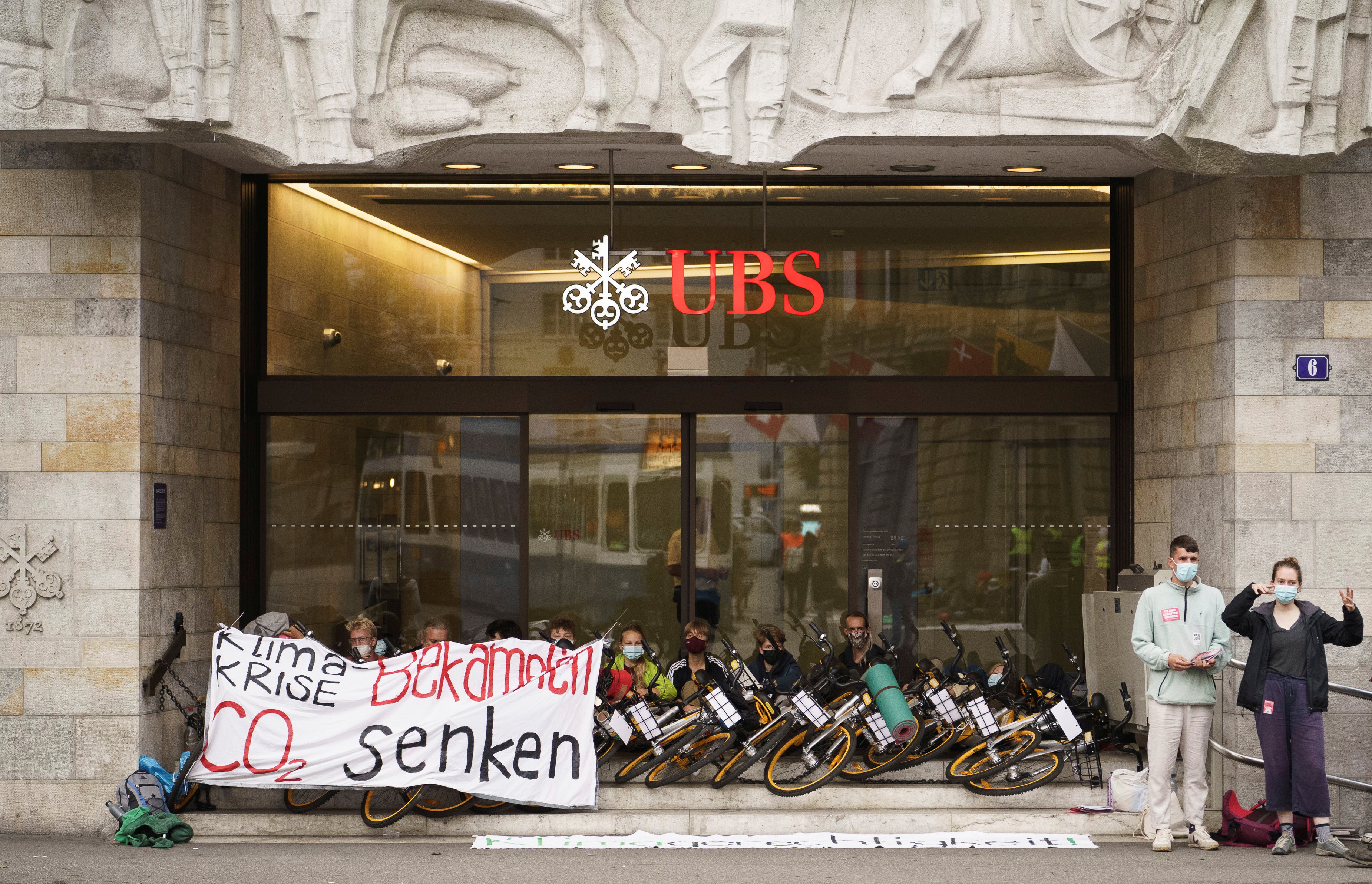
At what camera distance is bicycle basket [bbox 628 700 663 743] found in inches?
423

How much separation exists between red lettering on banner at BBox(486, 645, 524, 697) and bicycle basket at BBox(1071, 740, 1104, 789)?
4.32 metres

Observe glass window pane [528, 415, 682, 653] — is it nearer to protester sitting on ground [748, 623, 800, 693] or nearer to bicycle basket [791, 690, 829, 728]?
protester sitting on ground [748, 623, 800, 693]

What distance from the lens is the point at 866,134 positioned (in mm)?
9906

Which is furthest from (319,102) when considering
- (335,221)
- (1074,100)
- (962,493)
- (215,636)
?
(962,493)

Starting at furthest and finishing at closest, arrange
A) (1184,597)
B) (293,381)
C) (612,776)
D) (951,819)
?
(293,381) → (612,776) → (951,819) → (1184,597)

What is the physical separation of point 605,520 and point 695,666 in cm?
215

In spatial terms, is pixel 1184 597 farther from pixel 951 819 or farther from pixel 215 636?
pixel 215 636

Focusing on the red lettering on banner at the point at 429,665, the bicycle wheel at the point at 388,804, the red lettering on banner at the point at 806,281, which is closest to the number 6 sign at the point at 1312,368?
the red lettering on banner at the point at 806,281

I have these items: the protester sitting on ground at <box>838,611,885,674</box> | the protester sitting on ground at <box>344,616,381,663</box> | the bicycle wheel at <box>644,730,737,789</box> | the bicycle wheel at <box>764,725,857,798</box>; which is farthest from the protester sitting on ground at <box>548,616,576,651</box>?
the protester sitting on ground at <box>838,611,885,674</box>

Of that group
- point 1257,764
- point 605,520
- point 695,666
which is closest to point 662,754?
point 695,666

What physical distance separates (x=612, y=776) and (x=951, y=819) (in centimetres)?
270

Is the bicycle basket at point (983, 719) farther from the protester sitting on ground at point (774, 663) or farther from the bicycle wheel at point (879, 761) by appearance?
the protester sitting on ground at point (774, 663)

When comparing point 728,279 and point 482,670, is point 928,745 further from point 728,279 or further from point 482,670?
point 728,279

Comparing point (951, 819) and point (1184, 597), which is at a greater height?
point (1184, 597)
